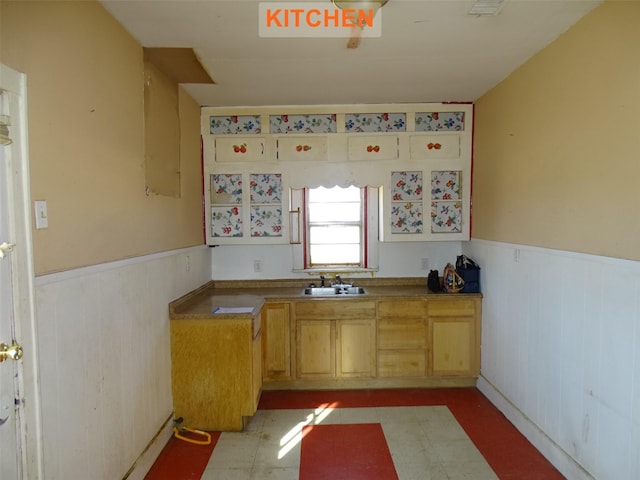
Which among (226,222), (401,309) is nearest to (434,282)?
(401,309)

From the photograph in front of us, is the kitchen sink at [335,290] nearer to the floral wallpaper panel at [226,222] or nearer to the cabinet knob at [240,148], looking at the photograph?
the floral wallpaper panel at [226,222]

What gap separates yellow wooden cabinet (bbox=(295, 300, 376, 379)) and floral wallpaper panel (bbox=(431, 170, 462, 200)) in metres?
1.17

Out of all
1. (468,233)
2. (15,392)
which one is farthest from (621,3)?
(15,392)

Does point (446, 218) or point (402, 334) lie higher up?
point (446, 218)

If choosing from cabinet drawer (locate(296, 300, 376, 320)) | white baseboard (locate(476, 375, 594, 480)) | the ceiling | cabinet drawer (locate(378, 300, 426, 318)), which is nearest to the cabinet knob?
the ceiling

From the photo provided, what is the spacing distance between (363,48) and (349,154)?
115 cm

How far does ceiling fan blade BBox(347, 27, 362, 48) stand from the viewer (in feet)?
6.66

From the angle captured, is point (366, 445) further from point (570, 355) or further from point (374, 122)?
point (374, 122)

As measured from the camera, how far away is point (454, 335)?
3217mm

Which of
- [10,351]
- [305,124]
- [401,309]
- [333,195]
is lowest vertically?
[401,309]

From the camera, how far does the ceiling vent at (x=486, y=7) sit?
Answer: 1.78m

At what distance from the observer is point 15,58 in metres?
1.27

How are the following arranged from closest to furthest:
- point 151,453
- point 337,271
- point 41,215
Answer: point 41,215 < point 151,453 < point 337,271

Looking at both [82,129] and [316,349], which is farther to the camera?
[316,349]
